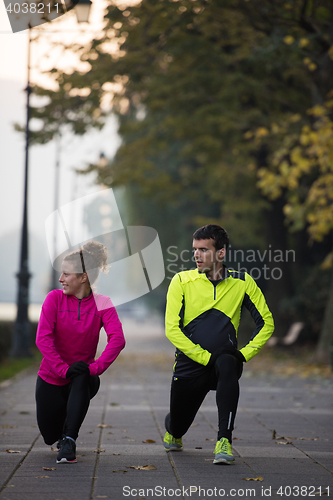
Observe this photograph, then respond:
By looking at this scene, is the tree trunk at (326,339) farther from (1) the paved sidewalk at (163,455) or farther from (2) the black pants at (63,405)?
(2) the black pants at (63,405)

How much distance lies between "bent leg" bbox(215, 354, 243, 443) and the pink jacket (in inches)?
30.9

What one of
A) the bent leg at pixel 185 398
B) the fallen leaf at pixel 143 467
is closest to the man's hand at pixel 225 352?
the bent leg at pixel 185 398

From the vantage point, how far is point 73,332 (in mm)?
4883

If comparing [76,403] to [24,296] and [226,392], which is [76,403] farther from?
[24,296]

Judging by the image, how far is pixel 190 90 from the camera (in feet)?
57.3

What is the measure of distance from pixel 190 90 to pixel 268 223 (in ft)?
18.8

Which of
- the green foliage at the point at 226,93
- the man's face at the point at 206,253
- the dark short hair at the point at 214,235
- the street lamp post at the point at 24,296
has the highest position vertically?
the dark short hair at the point at 214,235

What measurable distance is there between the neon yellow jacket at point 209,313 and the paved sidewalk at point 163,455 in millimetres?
802

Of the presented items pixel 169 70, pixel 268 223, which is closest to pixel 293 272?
pixel 268 223

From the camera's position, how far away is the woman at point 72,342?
15.6 feet

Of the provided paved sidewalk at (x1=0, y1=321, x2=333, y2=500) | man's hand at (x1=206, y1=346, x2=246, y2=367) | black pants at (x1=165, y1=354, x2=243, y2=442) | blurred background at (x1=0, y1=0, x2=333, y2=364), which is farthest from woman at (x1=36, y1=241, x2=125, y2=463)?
blurred background at (x1=0, y1=0, x2=333, y2=364)

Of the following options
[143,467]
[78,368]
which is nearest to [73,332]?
[78,368]

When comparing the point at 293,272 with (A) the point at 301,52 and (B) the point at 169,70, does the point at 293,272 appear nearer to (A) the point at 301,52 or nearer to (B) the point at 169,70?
(B) the point at 169,70

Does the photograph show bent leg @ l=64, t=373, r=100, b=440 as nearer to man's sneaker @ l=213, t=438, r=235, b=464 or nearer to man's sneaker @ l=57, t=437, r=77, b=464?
man's sneaker @ l=57, t=437, r=77, b=464
